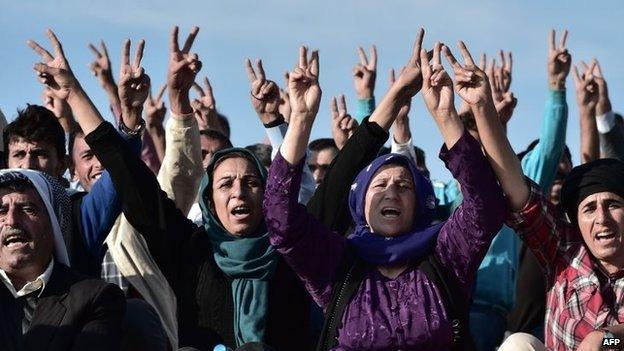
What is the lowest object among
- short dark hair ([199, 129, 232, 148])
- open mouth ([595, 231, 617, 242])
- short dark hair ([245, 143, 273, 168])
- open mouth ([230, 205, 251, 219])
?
open mouth ([595, 231, 617, 242])

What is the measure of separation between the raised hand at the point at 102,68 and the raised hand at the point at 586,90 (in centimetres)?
311

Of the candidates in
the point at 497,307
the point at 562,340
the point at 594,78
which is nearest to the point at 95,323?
the point at 562,340

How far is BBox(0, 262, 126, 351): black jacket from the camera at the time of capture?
586cm

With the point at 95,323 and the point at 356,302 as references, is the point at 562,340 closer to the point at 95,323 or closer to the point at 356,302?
the point at 356,302

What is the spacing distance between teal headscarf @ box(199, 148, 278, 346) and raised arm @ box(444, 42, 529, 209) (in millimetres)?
1298

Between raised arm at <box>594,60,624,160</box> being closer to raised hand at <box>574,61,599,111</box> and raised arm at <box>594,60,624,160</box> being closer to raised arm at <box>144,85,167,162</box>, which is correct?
raised hand at <box>574,61,599,111</box>

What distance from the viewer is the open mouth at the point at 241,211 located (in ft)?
22.9

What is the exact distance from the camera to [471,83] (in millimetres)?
6258

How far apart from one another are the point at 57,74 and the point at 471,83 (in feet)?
6.91

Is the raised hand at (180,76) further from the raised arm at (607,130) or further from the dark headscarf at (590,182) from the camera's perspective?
the raised arm at (607,130)

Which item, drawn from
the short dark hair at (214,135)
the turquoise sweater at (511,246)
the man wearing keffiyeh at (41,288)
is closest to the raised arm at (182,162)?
the short dark hair at (214,135)

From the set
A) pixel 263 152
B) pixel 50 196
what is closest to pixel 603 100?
pixel 263 152

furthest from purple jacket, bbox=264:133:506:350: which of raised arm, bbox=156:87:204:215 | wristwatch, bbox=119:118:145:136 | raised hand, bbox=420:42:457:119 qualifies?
raised arm, bbox=156:87:204:215

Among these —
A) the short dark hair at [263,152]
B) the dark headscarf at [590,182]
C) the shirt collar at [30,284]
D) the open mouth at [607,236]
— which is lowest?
the shirt collar at [30,284]
